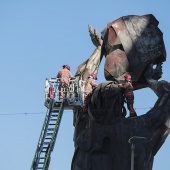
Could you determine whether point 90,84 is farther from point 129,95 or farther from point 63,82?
point 129,95

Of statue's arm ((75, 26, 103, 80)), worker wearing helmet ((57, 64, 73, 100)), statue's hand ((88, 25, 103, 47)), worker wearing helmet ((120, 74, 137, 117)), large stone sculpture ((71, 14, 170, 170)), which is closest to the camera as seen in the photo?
large stone sculpture ((71, 14, 170, 170))

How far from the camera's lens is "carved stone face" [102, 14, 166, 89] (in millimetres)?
39656

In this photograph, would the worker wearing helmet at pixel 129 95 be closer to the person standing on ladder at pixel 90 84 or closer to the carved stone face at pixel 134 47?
the carved stone face at pixel 134 47

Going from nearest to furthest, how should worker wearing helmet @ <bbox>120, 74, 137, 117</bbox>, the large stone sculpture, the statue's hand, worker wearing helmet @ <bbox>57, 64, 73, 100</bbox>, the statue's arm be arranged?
the large stone sculpture < worker wearing helmet @ <bbox>120, 74, 137, 117</bbox> < worker wearing helmet @ <bbox>57, 64, 73, 100</bbox> < the statue's arm < the statue's hand

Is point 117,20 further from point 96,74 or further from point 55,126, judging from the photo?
point 55,126

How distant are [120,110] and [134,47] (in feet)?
12.7

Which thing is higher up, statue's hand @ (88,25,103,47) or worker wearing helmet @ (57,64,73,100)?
statue's hand @ (88,25,103,47)

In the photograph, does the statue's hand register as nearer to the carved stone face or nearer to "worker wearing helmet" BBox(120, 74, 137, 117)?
the carved stone face

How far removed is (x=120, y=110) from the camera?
38.0 meters

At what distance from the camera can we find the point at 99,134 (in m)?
37.6

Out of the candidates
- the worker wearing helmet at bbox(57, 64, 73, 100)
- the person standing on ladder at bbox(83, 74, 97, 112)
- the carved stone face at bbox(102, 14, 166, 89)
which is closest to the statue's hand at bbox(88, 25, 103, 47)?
the carved stone face at bbox(102, 14, 166, 89)

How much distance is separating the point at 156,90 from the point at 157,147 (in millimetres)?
2910

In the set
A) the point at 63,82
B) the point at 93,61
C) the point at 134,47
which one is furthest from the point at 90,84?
the point at 134,47

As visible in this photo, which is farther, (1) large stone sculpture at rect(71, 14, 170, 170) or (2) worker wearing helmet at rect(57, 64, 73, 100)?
(2) worker wearing helmet at rect(57, 64, 73, 100)
